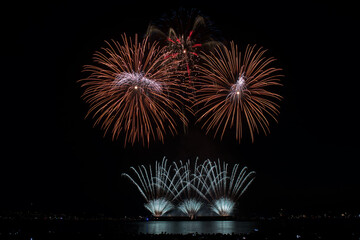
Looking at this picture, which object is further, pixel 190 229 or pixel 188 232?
pixel 190 229

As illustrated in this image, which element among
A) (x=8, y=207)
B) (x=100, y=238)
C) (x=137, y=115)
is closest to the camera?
(x=100, y=238)

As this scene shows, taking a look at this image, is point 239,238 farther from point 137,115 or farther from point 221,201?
point 221,201

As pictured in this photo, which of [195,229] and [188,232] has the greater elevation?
[195,229]

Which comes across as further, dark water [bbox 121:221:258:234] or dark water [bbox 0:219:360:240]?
dark water [bbox 121:221:258:234]

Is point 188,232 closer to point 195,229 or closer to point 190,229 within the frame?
point 190,229

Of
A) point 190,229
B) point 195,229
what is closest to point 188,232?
point 190,229

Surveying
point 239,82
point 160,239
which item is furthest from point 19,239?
point 239,82

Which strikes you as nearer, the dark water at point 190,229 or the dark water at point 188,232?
the dark water at point 188,232

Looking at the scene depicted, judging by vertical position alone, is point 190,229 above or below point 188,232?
above

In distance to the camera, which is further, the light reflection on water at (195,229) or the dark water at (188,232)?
the light reflection on water at (195,229)

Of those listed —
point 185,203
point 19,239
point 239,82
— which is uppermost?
point 239,82

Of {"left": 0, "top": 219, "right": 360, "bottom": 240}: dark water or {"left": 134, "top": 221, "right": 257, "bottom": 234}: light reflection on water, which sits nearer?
{"left": 0, "top": 219, "right": 360, "bottom": 240}: dark water
